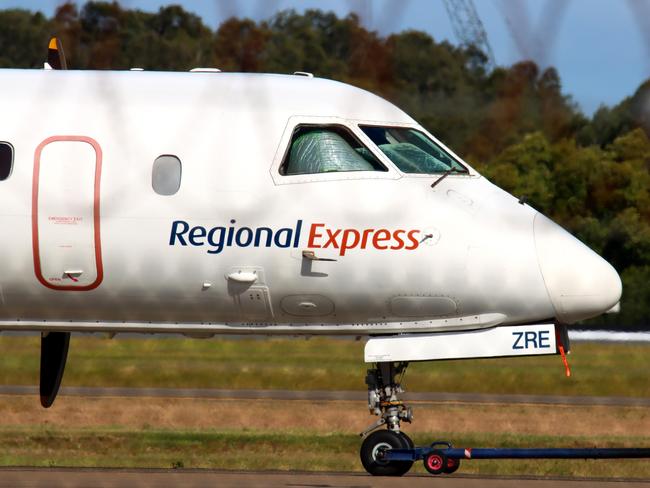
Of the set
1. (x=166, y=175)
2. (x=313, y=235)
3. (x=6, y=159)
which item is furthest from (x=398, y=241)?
(x=6, y=159)

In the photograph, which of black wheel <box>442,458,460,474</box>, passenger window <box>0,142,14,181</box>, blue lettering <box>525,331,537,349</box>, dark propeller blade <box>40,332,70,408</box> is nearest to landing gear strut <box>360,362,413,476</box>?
black wheel <box>442,458,460,474</box>

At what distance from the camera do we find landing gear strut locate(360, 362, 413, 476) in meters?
12.2

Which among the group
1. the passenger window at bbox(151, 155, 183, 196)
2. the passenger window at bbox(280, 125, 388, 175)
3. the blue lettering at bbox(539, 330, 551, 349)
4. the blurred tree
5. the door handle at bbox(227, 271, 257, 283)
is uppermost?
the blurred tree

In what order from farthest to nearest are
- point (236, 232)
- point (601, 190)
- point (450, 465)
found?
point (601, 190)
point (450, 465)
point (236, 232)

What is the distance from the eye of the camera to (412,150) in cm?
1258

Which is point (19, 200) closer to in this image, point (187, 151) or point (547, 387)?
point (187, 151)

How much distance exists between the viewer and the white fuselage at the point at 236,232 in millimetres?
11828

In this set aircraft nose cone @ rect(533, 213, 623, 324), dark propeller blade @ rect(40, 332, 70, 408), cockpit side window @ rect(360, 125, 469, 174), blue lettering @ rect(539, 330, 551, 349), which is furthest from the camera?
dark propeller blade @ rect(40, 332, 70, 408)

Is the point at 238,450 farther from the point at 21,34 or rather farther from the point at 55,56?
the point at 21,34

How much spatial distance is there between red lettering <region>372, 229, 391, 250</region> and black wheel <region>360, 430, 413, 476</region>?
1840 millimetres

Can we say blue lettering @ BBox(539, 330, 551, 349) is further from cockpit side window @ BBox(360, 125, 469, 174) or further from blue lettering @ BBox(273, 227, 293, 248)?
blue lettering @ BBox(273, 227, 293, 248)

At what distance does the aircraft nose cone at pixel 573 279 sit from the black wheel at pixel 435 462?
178 centimetres

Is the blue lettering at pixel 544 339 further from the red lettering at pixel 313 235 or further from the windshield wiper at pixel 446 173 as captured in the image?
the red lettering at pixel 313 235

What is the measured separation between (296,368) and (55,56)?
1576 cm
